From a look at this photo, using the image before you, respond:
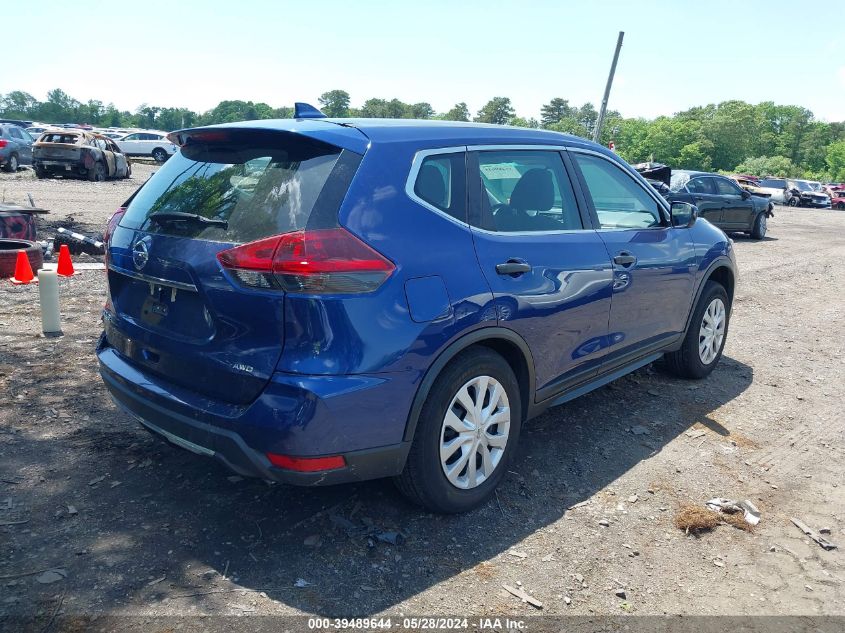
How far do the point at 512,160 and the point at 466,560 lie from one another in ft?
7.07

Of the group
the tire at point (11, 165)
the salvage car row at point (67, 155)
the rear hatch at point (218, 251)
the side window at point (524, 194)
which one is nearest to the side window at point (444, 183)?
the side window at point (524, 194)

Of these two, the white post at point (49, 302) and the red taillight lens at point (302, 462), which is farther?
the white post at point (49, 302)

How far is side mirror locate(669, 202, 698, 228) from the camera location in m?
5.35

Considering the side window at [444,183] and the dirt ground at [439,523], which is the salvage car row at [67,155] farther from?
the side window at [444,183]

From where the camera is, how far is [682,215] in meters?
5.40

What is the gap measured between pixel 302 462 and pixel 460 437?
856mm

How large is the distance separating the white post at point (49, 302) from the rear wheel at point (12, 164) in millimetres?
23853

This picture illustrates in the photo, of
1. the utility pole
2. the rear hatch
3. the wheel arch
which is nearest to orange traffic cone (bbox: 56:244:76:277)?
the rear hatch

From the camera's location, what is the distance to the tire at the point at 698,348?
5691mm

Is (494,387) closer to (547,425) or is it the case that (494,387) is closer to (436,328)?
(436,328)

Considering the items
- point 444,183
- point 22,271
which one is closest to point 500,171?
point 444,183

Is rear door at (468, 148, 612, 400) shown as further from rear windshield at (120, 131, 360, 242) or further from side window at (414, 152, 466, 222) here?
rear windshield at (120, 131, 360, 242)

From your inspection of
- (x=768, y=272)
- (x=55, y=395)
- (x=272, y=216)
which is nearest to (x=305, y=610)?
(x=272, y=216)

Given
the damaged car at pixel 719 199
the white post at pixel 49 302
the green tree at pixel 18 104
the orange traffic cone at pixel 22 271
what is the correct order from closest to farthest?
1. the white post at pixel 49 302
2. the orange traffic cone at pixel 22 271
3. the damaged car at pixel 719 199
4. the green tree at pixel 18 104
